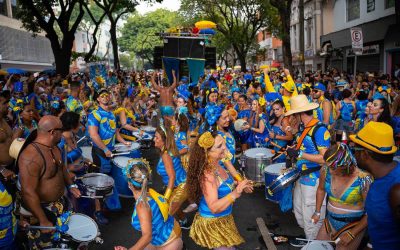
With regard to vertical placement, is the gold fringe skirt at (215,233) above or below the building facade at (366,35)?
below

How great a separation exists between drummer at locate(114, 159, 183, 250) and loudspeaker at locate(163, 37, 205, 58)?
14624 mm

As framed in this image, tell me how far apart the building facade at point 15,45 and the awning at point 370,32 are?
79.1ft

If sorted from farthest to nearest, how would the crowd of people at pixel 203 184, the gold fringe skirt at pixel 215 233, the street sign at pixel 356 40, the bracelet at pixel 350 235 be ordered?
the street sign at pixel 356 40 → the gold fringe skirt at pixel 215 233 → the bracelet at pixel 350 235 → the crowd of people at pixel 203 184

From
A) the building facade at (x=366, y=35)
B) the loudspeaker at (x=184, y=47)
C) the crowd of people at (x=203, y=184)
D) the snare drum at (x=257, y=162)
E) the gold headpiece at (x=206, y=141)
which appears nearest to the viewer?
the crowd of people at (x=203, y=184)

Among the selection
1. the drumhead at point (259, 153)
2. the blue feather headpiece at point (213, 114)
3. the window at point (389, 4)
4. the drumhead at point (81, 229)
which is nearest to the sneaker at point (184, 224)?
the blue feather headpiece at point (213, 114)

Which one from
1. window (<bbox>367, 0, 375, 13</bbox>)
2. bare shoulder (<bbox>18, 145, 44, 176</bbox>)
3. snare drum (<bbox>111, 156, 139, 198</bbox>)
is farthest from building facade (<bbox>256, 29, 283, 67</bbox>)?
bare shoulder (<bbox>18, 145, 44, 176</bbox>)

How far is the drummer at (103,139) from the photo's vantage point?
618cm

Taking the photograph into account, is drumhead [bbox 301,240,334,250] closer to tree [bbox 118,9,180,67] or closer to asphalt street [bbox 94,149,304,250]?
asphalt street [bbox 94,149,304,250]

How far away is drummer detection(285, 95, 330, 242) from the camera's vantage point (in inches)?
176

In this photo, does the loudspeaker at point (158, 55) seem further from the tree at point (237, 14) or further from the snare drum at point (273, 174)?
the tree at point (237, 14)

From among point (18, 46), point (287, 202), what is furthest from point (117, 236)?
point (18, 46)

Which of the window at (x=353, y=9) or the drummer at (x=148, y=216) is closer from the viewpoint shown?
the drummer at (x=148, y=216)

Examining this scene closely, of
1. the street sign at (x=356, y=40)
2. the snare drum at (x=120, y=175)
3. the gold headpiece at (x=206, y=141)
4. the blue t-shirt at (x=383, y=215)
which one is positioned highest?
the street sign at (x=356, y=40)

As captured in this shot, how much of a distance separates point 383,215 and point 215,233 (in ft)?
5.20
